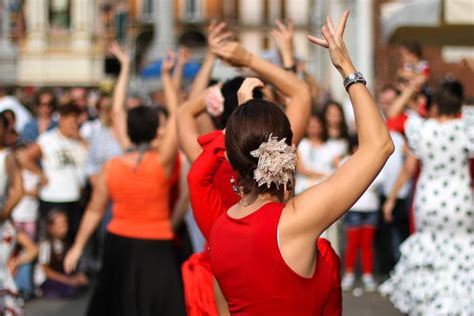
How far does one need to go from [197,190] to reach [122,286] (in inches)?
A: 88.4

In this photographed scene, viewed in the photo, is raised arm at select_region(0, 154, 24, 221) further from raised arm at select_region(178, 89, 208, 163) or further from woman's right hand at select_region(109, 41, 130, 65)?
raised arm at select_region(178, 89, 208, 163)

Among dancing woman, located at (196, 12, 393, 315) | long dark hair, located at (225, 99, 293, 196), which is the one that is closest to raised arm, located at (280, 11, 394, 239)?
dancing woman, located at (196, 12, 393, 315)

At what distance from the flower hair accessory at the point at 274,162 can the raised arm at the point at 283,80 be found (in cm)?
116

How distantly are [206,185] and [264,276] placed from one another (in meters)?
1.00

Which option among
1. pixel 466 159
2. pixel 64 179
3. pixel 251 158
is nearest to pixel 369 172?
pixel 251 158

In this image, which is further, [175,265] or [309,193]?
[175,265]

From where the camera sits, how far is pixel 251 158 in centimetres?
303

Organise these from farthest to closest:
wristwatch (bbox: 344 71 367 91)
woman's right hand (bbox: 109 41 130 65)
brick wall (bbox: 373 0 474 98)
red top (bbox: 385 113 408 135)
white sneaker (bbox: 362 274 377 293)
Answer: brick wall (bbox: 373 0 474 98) < white sneaker (bbox: 362 274 377 293) < red top (bbox: 385 113 408 135) < woman's right hand (bbox: 109 41 130 65) < wristwatch (bbox: 344 71 367 91)

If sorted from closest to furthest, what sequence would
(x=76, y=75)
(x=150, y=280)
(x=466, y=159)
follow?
(x=150, y=280) → (x=466, y=159) → (x=76, y=75)

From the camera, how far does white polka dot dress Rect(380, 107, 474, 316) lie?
6.80 metres

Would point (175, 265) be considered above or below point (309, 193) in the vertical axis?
below

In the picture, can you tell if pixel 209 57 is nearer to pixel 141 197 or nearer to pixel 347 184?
pixel 141 197

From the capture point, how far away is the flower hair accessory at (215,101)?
4.32 m

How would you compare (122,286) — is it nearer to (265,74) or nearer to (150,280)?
(150,280)
